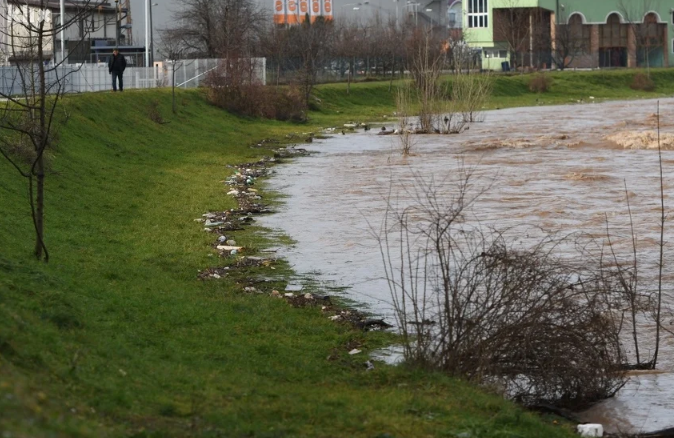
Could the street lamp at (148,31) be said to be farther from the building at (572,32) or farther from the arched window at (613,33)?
the arched window at (613,33)

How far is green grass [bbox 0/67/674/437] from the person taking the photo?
8.18 m

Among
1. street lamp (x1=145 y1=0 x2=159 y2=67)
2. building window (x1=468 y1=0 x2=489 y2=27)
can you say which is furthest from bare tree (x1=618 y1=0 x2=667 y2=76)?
street lamp (x1=145 y1=0 x2=159 y2=67)

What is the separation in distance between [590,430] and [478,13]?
114 metres

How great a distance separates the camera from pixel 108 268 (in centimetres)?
1569

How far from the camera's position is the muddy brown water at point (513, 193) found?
14.3 metres

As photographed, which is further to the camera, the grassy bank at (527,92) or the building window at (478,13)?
the building window at (478,13)

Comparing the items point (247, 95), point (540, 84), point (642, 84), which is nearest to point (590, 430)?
point (247, 95)

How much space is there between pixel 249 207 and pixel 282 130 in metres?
27.1

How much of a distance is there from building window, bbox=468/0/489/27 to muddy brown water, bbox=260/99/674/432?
6352 cm

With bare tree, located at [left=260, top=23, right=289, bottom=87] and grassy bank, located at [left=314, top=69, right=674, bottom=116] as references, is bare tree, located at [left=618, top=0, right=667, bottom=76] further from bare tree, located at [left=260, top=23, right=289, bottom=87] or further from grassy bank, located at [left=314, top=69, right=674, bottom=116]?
bare tree, located at [left=260, top=23, right=289, bottom=87]

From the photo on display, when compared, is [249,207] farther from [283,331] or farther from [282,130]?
[282,130]

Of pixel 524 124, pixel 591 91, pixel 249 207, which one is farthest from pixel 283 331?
pixel 591 91

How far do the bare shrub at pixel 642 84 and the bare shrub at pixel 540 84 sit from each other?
1017cm

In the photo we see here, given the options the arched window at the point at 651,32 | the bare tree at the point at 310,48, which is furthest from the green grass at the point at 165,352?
the arched window at the point at 651,32
